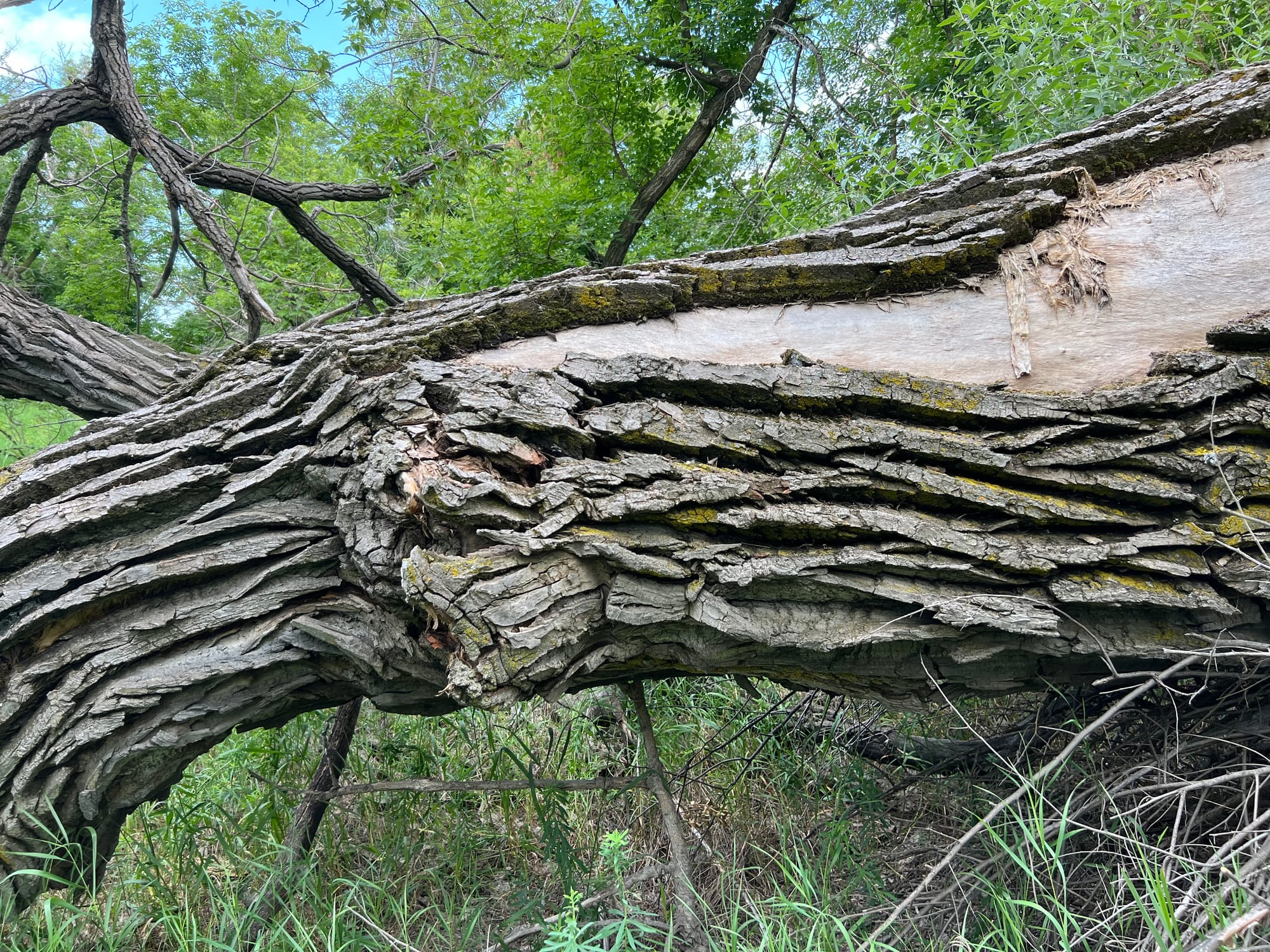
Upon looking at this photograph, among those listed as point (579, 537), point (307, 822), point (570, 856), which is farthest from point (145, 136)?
point (570, 856)

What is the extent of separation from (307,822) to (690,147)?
602cm

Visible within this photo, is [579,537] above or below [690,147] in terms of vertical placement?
below

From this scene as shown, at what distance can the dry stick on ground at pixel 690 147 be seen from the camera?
21.1 feet

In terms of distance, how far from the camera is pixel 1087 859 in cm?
194

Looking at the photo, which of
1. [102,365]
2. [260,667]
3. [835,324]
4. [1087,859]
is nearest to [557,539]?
[260,667]

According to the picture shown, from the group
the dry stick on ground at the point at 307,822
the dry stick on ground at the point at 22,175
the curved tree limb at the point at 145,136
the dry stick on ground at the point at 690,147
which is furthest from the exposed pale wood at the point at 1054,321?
the dry stick on ground at the point at 690,147

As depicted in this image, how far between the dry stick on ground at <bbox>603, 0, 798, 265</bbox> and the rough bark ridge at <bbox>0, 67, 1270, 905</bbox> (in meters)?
4.66

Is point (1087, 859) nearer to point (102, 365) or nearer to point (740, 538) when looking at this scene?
point (740, 538)

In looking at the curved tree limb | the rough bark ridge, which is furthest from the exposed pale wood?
the curved tree limb

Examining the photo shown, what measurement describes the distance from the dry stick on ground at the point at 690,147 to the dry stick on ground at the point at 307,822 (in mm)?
4896

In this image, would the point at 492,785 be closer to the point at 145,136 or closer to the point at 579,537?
the point at 579,537

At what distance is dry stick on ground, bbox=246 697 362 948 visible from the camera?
2.23 meters

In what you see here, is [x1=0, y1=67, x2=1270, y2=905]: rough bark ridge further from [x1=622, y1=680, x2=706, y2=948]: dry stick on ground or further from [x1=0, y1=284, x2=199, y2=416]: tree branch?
[x1=0, y1=284, x2=199, y2=416]: tree branch

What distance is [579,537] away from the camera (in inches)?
64.2
